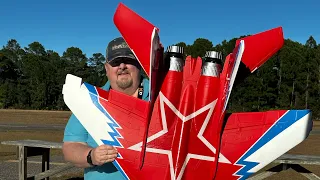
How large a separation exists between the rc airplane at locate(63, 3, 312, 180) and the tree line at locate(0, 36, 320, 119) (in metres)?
37.2

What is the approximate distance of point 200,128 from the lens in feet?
7.20

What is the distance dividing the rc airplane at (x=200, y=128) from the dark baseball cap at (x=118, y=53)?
1.18ft

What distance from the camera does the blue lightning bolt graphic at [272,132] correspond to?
2170 mm

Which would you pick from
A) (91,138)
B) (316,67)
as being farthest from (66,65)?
(91,138)

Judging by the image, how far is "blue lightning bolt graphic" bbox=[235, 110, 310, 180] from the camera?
7.12 feet

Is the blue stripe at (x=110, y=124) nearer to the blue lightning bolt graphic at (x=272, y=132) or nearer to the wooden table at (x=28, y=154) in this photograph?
the blue lightning bolt graphic at (x=272, y=132)

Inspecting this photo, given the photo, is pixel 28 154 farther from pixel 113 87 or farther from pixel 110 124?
pixel 110 124

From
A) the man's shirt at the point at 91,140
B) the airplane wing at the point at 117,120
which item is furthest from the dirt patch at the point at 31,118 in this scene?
the airplane wing at the point at 117,120

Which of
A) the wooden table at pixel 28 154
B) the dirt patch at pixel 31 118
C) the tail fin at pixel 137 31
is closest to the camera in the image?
the tail fin at pixel 137 31

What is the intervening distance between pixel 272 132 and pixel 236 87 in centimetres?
4277

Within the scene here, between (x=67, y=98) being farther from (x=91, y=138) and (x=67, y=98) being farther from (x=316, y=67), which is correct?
(x=316, y=67)

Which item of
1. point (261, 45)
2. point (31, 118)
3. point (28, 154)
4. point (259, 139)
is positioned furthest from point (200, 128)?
point (31, 118)

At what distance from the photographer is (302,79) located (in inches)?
2190

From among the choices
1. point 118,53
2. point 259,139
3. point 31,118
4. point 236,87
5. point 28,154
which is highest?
point 236,87
